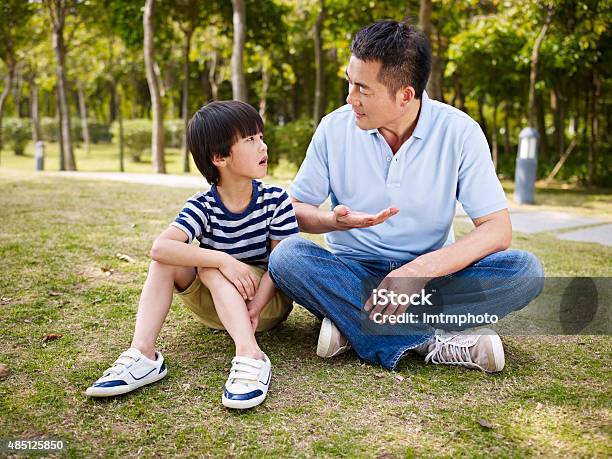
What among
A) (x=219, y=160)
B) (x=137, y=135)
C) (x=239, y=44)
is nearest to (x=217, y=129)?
(x=219, y=160)

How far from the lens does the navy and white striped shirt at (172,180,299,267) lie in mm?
2480

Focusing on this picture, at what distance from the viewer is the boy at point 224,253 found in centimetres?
219

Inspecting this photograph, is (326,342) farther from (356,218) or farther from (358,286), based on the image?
(356,218)

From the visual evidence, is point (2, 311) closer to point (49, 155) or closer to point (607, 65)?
point (607, 65)

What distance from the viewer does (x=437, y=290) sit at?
246cm

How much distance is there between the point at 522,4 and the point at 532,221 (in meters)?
4.29

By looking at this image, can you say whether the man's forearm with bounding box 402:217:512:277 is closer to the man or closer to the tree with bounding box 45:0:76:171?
the man

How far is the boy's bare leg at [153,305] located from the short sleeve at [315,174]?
2.26 ft

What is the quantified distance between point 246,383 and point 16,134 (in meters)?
23.5

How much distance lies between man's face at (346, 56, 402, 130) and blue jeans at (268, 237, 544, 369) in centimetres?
59

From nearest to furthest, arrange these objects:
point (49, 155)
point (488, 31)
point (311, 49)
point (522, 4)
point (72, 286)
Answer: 1. point (72, 286)
2. point (522, 4)
3. point (488, 31)
4. point (311, 49)
5. point (49, 155)

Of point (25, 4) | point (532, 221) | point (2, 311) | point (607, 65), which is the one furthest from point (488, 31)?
point (25, 4)

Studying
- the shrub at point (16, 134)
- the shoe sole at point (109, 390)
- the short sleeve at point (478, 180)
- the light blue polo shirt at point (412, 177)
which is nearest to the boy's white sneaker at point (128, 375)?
the shoe sole at point (109, 390)

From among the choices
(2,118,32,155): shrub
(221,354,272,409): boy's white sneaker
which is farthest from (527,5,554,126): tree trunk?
(2,118,32,155): shrub
